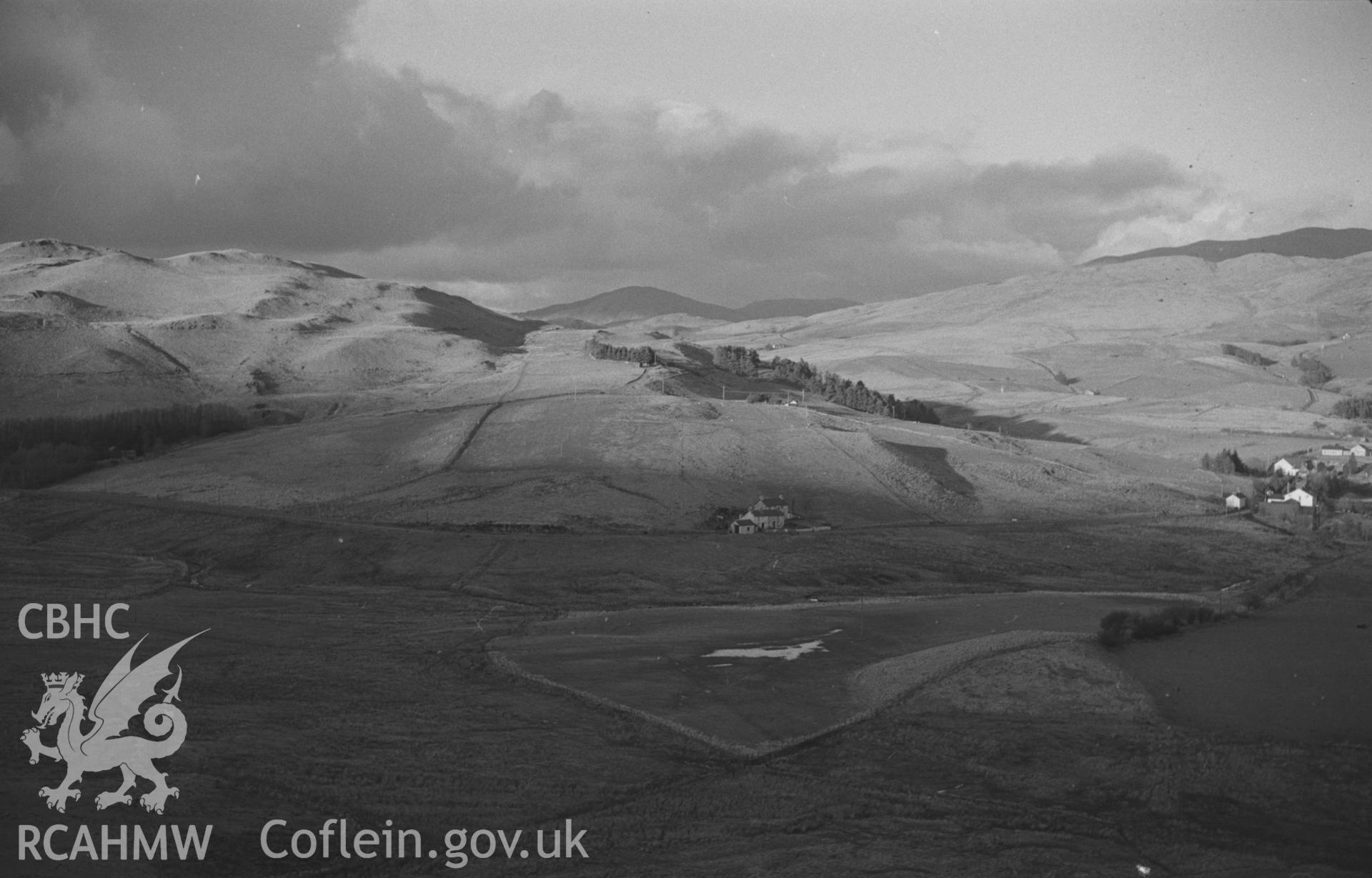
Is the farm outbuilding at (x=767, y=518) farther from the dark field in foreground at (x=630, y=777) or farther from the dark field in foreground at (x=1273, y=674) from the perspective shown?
the dark field in foreground at (x=1273, y=674)

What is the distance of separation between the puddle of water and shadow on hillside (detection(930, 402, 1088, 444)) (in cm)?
11014

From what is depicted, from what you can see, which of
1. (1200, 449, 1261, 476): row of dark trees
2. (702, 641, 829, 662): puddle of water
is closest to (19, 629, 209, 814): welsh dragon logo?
(702, 641, 829, 662): puddle of water

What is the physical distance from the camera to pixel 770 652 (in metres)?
49.6

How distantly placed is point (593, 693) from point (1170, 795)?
65.5 feet

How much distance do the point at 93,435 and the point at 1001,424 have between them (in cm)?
12858

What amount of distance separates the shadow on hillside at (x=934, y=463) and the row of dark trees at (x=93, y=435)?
79.2 metres

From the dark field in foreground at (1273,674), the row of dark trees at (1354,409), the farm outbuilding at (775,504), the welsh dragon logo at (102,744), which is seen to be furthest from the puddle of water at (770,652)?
the row of dark trees at (1354,409)

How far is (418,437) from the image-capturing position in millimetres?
120562

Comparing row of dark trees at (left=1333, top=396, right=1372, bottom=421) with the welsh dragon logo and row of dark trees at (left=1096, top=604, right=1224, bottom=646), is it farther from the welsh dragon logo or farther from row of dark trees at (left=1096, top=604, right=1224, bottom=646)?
the welsh dragon logo

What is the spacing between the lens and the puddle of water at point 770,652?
48.4 metres

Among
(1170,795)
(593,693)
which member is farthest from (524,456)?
(1170,795)

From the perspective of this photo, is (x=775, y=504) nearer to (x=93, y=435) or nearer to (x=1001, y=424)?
(x=93, y=435)

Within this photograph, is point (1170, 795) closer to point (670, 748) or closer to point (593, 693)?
point (670, 748)

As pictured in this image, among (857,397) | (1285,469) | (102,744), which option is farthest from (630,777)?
(857,397)
